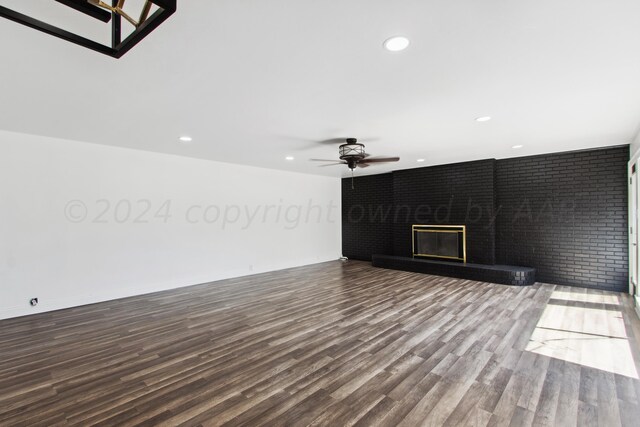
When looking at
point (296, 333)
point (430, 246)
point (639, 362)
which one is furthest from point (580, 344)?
point (430, 246)

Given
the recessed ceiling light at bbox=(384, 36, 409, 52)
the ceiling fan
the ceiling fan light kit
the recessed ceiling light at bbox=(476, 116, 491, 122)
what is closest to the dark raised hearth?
the ceiling fan

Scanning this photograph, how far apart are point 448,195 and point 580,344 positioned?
4128 mm

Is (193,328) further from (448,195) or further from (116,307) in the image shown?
(448,195)

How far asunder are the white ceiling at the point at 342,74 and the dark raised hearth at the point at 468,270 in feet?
8.59

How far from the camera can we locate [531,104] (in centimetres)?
298

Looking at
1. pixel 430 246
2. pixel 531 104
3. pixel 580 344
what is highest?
pixel 531 104

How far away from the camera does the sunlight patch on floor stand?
8.75ft

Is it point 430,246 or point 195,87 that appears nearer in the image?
point 195,87

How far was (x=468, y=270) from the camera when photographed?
597 centimetres

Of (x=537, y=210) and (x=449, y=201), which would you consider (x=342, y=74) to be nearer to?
(x=449, y=201)

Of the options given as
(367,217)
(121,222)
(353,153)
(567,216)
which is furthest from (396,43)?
(367,217)

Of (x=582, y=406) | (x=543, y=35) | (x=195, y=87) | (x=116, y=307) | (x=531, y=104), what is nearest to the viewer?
(x=543, y=35)

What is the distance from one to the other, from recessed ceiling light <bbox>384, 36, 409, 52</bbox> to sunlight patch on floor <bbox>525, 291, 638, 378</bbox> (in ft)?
10.1

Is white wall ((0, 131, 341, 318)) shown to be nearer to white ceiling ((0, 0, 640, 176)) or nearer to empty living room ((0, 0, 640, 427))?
empty living room ((0, 0, 640, 427))
